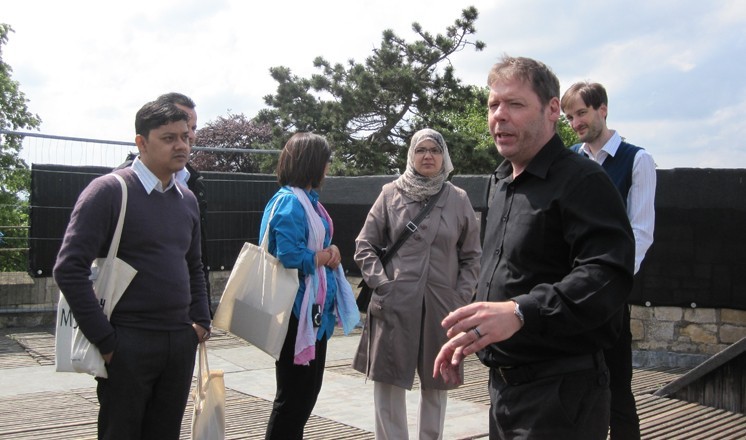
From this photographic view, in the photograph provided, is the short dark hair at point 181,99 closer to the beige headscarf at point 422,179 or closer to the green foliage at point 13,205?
the beige headscarf at point 422,179

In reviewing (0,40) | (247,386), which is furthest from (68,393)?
(0,40)

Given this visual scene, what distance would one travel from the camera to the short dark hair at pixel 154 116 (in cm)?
367

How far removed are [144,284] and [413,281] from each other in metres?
1.88

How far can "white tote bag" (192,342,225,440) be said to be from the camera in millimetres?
4078

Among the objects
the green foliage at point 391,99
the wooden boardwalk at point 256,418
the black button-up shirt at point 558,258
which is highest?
the green foliage at point 391,99

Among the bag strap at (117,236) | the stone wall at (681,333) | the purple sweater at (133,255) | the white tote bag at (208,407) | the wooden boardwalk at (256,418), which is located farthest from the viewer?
the stone wall at (681,333)

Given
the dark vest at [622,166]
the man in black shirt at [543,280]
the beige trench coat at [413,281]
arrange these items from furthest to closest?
the beige trench coat at [413,281], the dark vest at [622,166], the man in black shirt at [543,280]

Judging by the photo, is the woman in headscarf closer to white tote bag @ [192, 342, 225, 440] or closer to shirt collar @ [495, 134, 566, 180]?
white tote bag @ [192, 342, 225, 440]

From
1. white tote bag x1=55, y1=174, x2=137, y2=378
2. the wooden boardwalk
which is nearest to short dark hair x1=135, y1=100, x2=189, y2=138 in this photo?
white tote bag x1=55, y1=174, x2=137, y2=378

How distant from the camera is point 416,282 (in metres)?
4.90

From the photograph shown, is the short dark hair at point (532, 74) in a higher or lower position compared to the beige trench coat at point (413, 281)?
higher

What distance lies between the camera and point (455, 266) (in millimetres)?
5066

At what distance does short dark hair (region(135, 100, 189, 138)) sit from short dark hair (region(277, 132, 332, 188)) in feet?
3.11

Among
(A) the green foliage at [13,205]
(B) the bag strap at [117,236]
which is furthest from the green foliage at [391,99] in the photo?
(B) the bag strap at [117,236]
